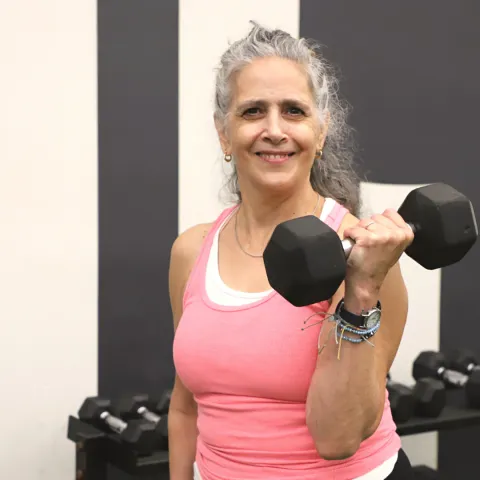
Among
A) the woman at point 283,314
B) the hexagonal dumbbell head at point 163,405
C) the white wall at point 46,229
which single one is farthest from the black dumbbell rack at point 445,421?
the woman at point 283,314

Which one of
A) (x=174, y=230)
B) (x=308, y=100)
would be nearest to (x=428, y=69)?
(x=174, y=230)

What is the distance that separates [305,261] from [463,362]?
166cm

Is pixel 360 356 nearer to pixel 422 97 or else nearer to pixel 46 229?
pixel 46 229

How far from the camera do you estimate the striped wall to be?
192 centimetres

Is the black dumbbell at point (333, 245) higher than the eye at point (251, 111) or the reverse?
the reverse

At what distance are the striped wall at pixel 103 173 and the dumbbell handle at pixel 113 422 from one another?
132 millimetres

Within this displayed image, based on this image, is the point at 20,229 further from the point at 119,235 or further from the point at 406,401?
the point at 406,401

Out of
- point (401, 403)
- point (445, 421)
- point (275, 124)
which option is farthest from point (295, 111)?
point (445, 421)

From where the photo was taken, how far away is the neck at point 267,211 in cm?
117

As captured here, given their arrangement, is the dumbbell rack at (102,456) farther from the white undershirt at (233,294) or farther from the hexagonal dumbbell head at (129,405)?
the white undershirt at (233,294)

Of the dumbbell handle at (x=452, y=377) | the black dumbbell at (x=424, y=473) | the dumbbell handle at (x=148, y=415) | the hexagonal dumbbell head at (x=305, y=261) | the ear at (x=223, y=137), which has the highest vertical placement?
the ear at (x=223, y=137)

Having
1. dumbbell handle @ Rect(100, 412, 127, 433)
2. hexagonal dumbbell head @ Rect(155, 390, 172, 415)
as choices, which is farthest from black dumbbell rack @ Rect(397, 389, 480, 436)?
dumbbell handle @ Rect(100, 412, 127, 433)

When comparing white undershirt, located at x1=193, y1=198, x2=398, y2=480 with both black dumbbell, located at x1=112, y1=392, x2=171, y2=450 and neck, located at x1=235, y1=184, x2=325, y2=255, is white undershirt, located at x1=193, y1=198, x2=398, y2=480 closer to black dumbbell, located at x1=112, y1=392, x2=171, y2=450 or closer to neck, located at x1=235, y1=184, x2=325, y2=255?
neck, located at x1=235, y1=184, x2=325, y2=255

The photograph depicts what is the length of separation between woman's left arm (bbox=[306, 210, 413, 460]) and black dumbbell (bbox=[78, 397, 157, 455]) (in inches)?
32.7
